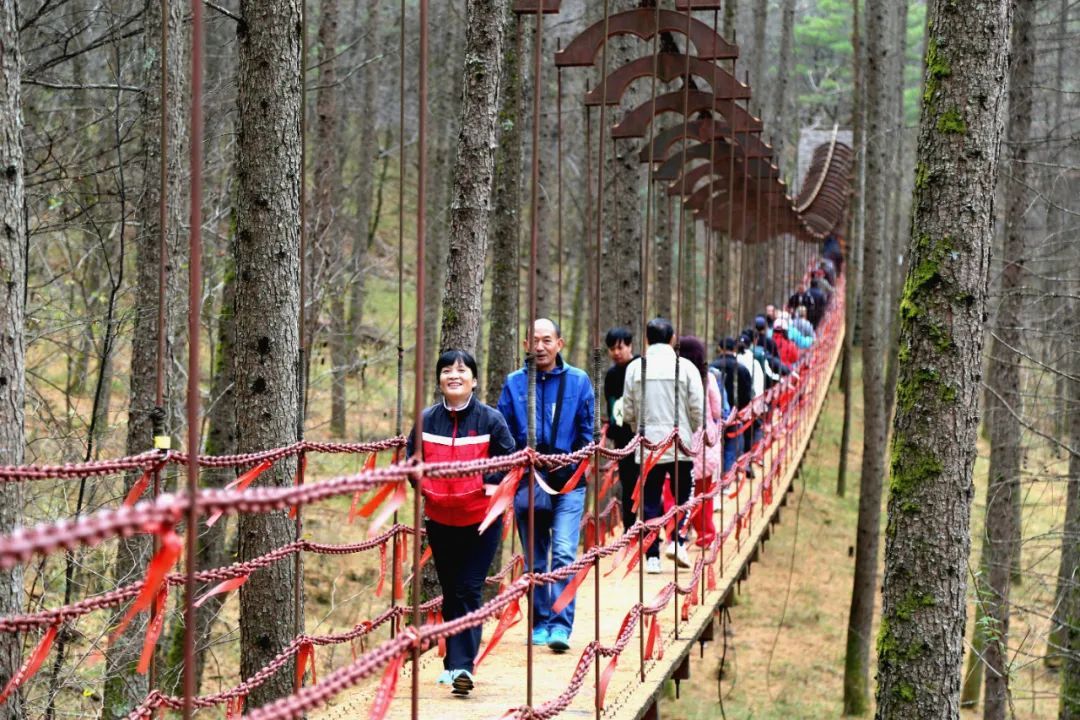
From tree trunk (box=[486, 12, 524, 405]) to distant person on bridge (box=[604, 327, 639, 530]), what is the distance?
1.44 metres

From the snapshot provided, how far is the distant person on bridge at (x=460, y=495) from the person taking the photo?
181 inches

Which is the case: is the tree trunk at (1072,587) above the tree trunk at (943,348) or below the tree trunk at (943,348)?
below

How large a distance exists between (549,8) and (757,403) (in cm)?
511

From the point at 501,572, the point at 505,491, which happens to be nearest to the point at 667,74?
the point at 501,572

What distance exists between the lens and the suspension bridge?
7.11 ft

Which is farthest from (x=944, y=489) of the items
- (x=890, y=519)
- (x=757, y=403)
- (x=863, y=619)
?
(x=863, y=619)

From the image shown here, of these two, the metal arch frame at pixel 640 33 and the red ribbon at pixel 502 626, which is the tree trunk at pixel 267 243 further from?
the metal arch frame at pixel 640 33

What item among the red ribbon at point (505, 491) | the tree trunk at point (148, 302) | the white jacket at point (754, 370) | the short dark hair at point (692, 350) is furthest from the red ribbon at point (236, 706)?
the white jacket at point (754, 370)

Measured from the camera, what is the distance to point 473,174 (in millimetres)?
6539

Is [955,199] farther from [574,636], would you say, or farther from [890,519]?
[574,636]

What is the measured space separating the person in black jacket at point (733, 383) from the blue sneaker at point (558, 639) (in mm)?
4137

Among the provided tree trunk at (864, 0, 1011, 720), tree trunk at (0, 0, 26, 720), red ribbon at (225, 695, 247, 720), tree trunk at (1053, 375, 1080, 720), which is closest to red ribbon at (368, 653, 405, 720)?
tree trunk at (0, 0, 26, 720)

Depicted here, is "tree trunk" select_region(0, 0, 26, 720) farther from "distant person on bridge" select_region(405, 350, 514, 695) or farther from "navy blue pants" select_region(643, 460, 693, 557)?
"navy blue pants" select_region(643, 460, 693, 557)

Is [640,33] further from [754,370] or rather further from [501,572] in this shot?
[754,370]
